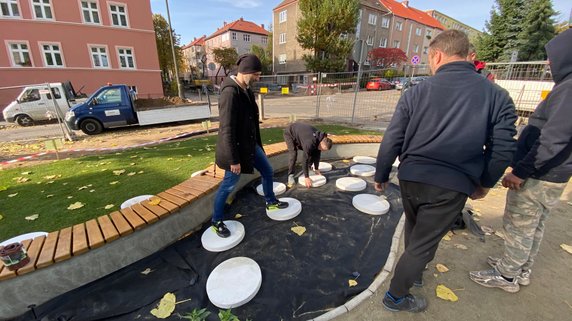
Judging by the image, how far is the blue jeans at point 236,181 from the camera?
2.70 meters

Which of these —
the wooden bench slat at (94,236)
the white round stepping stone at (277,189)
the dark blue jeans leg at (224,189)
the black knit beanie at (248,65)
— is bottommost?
the white round stepping stone at (277,189)

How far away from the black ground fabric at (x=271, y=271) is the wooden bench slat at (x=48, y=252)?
1.13 feet

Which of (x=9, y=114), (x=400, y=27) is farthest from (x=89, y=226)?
(x=400, y=27)

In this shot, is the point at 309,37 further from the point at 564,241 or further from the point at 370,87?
the point at 564,241

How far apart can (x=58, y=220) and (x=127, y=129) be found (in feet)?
29.8

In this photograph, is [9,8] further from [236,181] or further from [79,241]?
[236,181]

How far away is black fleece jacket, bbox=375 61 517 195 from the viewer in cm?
149

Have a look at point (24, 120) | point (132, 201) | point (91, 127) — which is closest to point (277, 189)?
point (132, 201)

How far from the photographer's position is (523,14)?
Result: 1911 cm

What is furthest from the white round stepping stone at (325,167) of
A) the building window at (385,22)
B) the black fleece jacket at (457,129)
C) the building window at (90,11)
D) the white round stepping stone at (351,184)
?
the building window at (385,22)

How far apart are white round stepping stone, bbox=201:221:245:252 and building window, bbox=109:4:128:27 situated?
23.6m

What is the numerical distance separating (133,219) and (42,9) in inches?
940

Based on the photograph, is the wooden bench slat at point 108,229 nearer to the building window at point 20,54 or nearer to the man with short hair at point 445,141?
the man with short hair at point 445,141

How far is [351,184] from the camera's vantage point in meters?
3.98
